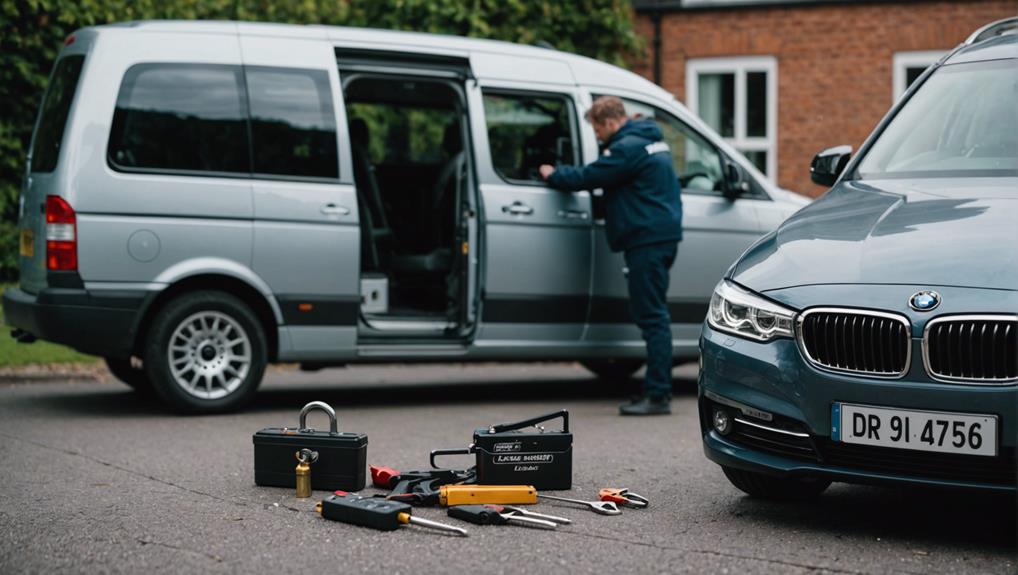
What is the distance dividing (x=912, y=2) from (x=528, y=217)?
30.9 ft

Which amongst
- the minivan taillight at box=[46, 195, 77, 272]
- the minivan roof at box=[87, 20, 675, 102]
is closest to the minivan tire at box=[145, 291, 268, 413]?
the minivan taillight at box=[46, 195, 77, 272]

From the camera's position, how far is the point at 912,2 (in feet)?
54.9

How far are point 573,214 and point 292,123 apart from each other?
197 centimetres

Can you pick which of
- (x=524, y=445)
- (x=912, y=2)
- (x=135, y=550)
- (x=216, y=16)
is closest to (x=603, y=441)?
(x=524, y=445)

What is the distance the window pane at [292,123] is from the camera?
859 cm

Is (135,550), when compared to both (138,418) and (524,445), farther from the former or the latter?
(138,418)

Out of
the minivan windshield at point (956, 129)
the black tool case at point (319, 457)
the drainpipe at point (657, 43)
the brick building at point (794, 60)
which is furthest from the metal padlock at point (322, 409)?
the drainpipe at point (657, 43)

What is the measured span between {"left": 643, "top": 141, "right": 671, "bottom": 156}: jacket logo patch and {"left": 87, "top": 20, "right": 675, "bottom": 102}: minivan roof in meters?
0.97

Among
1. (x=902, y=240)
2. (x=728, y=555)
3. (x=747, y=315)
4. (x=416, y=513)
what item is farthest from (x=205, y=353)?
(x=902, y=240)

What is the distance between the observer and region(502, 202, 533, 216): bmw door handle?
29.9ft

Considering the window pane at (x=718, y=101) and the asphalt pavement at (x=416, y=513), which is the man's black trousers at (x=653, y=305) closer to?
the asphalt pavement at (x=416, y=513)

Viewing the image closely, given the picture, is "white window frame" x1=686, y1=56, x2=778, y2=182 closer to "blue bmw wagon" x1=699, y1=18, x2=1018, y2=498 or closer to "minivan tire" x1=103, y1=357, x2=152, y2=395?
"minivan tire" x1=103, y1=357, x2=152, y2=395

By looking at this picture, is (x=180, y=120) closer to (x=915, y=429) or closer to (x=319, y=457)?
(x=319, y=457)

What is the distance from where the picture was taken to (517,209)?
9.14 metres
